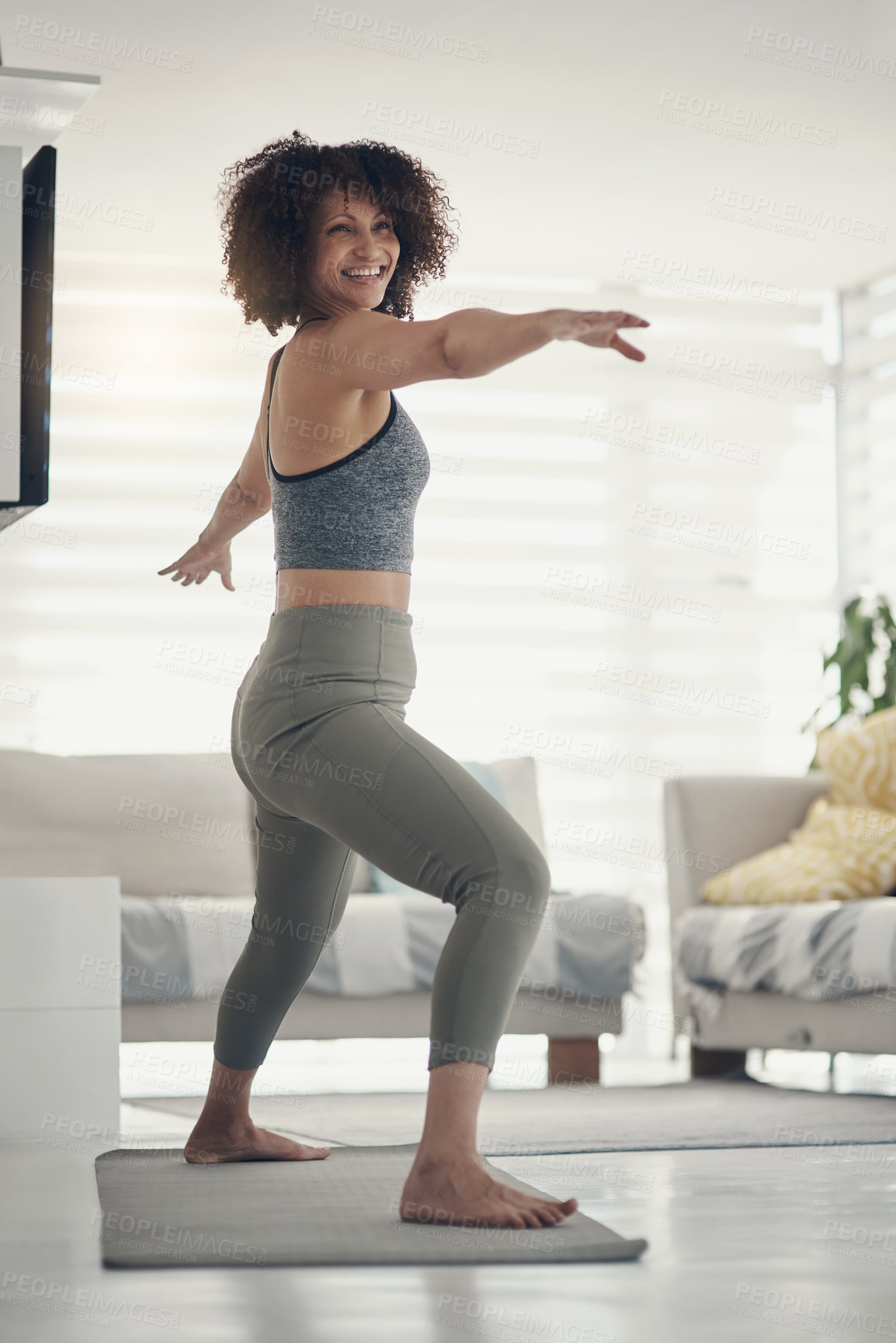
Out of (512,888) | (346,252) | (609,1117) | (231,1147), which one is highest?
(346,252)

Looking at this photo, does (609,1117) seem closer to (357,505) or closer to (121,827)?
(357,505)

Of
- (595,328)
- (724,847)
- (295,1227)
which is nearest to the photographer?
(595,328)

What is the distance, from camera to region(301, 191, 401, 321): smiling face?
1984 millimetres

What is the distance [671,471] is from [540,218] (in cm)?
116

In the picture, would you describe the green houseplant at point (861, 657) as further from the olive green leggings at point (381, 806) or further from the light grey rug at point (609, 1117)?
the olive green leggings at point (381, 806)

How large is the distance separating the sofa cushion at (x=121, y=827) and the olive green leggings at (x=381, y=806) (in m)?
2.46

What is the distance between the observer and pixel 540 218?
5.34 metres

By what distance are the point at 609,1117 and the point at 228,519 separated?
4.88 feet

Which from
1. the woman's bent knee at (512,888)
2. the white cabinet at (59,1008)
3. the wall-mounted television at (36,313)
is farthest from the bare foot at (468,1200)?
the wall-mounted television at (36,313)

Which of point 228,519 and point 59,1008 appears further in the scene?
point 59,1008

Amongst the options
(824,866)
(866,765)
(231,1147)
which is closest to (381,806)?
(231,1147)

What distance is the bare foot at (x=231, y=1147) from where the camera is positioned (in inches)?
85.2

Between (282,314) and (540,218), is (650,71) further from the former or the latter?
(282,314)

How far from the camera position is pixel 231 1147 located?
2.17 meters
